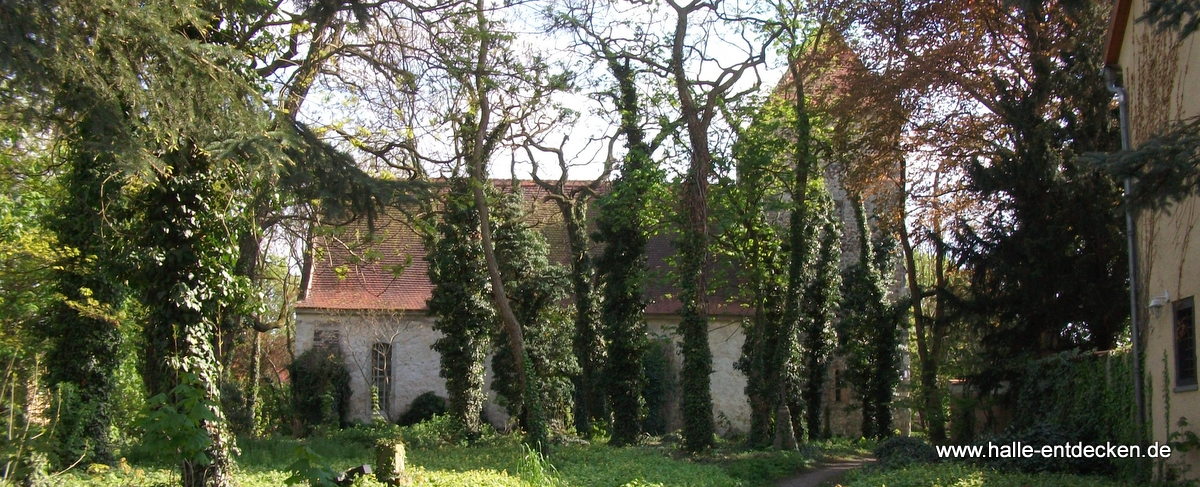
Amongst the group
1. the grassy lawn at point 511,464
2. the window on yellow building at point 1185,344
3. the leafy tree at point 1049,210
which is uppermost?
the leafy tree at point 1049,210

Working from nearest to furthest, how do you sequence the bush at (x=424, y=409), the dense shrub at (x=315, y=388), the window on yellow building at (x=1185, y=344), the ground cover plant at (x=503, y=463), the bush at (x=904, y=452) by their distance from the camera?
the window on yellow building at (x=1185, y=344) → the ground cover plant at (x=503, y=463) → the bush at (x=904, y=452) → the dense shrub at (x=315, y=388) → the bush at (x=424, y=409)

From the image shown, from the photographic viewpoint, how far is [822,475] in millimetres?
18328

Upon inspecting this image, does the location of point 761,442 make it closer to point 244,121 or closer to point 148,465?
point 148,465

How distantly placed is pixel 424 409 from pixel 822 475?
1573 centimetres

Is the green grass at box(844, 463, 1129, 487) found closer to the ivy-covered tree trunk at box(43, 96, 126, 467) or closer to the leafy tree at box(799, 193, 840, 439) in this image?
the leafy tree at box(799, 193, 840, 439)

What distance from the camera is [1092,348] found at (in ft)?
54.0

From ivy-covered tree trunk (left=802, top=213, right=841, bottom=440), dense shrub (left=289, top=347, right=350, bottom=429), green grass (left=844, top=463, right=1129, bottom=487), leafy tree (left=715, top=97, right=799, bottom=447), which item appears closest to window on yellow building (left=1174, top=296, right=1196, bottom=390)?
green grass (left=844, top=463, right=1129, bottom=487)

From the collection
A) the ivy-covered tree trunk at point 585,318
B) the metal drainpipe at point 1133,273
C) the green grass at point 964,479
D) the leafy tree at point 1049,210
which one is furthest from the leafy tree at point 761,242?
the green grass at point 964,479

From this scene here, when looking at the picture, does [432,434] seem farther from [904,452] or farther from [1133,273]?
[1133,273]

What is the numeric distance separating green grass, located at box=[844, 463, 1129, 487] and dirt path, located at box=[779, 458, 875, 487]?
2.15 metres

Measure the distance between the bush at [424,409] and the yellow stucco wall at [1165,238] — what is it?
72.0 ft

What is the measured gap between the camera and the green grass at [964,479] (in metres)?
11.9

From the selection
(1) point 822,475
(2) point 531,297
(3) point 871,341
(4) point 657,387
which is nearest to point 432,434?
(2) point 531,297

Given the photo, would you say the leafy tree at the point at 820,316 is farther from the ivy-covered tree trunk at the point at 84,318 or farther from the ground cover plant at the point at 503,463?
the ivy-covered tree trunk at the point at 84,318
